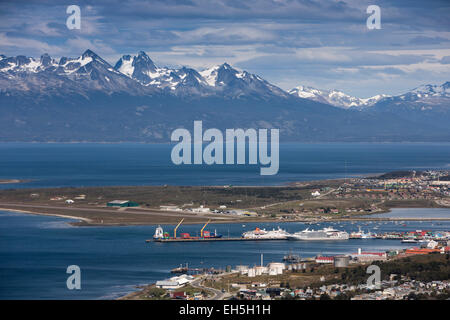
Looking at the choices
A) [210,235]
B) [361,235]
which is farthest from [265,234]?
[361,235]

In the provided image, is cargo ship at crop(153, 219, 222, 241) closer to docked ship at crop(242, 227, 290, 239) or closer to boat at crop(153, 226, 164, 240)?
boat at crop(153, 226, 164, 240)

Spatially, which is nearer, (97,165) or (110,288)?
(110,288)

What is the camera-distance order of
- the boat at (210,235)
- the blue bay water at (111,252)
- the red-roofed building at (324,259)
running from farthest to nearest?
1. the boat at (210,235)
2. the red-roofed building at (324,259)
3. the blue bay water at (111,252)

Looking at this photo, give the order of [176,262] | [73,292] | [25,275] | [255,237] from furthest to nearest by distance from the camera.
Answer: [255,237] < [176,262] < [25,275] < [73,292]

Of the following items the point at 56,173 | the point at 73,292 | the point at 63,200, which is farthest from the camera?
the point at 56,173

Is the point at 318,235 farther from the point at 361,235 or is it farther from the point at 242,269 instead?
the point at 242,269

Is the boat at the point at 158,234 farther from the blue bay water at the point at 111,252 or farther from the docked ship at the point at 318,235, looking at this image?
the docked ship at the point at 318,235

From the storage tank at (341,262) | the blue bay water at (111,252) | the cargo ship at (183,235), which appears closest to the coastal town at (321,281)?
the storage tank at (341,262)
